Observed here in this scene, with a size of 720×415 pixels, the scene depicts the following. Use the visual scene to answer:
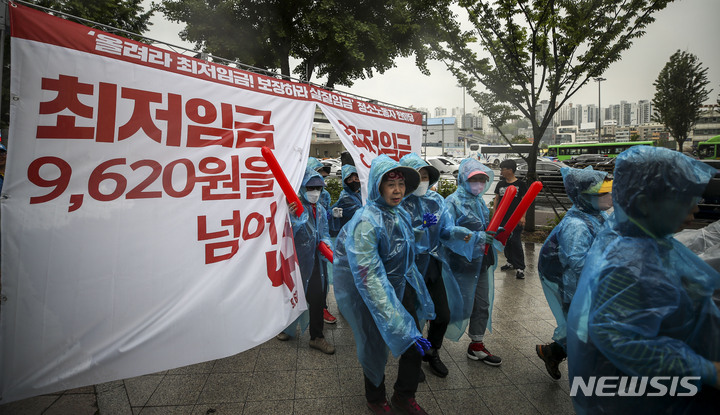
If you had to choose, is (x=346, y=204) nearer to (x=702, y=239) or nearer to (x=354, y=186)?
(x=354, y=186)

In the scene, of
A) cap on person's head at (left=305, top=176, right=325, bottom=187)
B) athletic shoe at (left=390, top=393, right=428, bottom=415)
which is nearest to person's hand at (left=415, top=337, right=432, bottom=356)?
athletic shoe at (left=390, top=393, right=428, bottom=415)

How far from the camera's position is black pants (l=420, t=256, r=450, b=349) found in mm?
3014

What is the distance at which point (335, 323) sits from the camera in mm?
4148

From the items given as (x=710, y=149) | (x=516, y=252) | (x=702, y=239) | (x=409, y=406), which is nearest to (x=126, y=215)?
(x=409, y=406)

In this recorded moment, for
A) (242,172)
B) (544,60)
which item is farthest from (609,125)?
(242,172)

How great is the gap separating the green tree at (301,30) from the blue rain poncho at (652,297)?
323 inches

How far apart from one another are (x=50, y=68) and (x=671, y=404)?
3.27 meters

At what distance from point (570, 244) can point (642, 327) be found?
1.39 metres

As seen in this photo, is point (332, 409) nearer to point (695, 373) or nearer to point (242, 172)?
point (242, 172)

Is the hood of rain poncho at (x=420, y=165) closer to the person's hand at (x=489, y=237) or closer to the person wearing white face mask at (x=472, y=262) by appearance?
the person wearing white face mask at (x=472, y=262)

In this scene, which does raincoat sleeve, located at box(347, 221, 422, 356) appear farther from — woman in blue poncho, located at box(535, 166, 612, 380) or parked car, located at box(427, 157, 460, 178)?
parked car, located at box(427, 157, 460, 178)

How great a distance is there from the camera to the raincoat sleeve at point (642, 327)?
3.99 feet

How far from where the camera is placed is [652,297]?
1262mm

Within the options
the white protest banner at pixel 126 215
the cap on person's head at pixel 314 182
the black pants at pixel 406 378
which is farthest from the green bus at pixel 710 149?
the white protest banner at pixel 126 215
